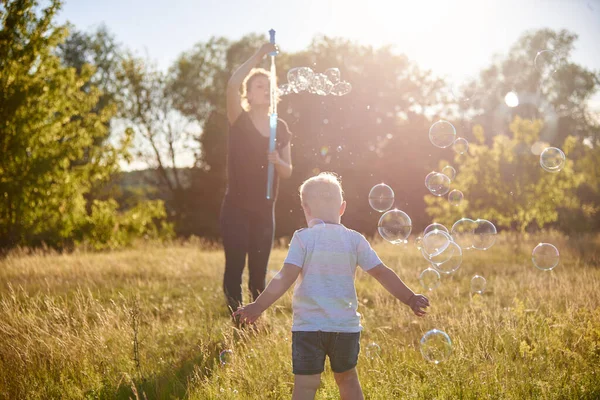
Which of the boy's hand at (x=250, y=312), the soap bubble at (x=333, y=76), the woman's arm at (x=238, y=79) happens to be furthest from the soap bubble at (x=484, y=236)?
the boy's hand at (x=250, y=312)

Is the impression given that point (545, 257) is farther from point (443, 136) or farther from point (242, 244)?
point (242, 244)

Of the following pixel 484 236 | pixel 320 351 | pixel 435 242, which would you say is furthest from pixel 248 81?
pixel 484 236

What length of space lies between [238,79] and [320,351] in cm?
270

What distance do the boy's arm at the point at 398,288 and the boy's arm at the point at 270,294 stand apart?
18.0 inches

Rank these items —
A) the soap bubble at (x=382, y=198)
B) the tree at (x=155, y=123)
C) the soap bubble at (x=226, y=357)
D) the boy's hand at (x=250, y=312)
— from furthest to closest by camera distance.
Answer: the tree at (x=155, y=123)
the soap bubble at (x=382, y=198)
the soap bubble at (x=226, y=357)
the boy's hand at (x=250, y=312)

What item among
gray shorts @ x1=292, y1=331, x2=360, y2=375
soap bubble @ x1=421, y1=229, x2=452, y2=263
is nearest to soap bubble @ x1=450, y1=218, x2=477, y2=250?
soap bubble @ x1=421, y1=229, x2=452, y2=263

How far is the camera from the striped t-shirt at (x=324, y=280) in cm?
277

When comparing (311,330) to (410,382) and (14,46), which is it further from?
(14,46)

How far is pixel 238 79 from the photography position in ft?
15.1

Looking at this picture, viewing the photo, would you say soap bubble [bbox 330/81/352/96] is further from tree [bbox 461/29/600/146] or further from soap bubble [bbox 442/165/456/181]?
tree [bbox 461/29/600/146]

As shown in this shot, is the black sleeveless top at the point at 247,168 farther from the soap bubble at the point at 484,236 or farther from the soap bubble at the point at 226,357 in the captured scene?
the soap bubble at the point at 484,236

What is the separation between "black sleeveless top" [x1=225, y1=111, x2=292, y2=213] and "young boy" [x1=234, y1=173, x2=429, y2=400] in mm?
1955

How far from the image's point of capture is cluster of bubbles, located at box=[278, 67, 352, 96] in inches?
252

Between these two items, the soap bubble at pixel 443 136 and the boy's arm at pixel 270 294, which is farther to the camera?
the soap bubble at pixel 443 136
